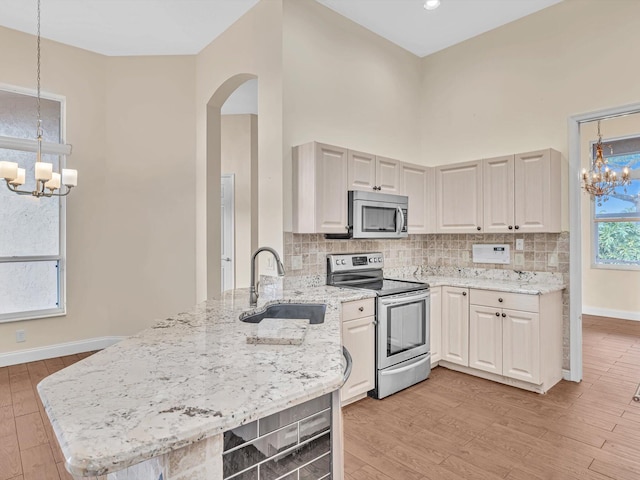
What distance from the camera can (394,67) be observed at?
414cm

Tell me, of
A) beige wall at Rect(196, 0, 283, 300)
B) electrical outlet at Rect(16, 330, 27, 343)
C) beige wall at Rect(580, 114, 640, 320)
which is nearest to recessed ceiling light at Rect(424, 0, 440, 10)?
beige wall at Rect(196, 0, 283, 300)

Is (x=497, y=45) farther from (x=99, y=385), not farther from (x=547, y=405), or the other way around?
(x=99, y=385)

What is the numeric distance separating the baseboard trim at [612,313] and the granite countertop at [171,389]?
252 inches

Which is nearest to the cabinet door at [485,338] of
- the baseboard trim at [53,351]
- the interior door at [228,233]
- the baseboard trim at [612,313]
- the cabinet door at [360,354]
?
the cabinet door at [360,354]

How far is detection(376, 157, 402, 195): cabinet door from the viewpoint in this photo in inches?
137

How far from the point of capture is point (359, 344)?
2.84 metres

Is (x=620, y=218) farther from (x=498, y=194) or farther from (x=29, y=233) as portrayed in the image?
(x=29, y=233)

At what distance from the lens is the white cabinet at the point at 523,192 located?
10.7 ft

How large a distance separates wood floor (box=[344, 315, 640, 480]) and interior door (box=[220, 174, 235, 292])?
3463mm

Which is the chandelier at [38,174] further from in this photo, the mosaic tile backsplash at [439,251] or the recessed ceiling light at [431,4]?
the recessed ceiling light at [431,4]

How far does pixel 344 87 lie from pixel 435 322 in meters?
2.44

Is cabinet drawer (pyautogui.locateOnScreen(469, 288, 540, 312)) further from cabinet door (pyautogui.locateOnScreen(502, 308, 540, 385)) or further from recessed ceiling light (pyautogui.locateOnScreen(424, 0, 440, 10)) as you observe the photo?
recessed ceiling light (pyautogui.locateOnScreen(424, 0, 440, 10))

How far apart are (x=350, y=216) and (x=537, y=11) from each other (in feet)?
8.91

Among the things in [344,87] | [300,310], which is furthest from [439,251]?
[300,310]
